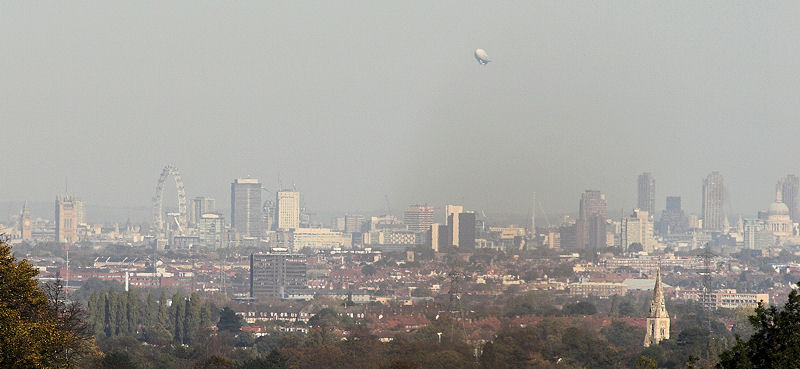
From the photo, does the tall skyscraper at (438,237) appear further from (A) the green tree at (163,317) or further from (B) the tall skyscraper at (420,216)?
(A) the green tree at (163,317)

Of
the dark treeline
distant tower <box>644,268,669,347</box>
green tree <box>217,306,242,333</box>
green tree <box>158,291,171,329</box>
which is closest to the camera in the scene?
distant tower <box>644,268,669,347</box>

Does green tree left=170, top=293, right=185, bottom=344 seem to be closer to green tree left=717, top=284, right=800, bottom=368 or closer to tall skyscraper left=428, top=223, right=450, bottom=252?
green tree left=717, top=284, right=800, bottom=368

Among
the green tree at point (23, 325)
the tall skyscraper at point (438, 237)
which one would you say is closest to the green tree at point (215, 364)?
the green tree at point (23, 325)

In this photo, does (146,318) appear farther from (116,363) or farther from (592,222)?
(592,222)

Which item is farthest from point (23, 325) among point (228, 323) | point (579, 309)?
point (579, 309)

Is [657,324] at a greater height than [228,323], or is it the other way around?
[657,324]

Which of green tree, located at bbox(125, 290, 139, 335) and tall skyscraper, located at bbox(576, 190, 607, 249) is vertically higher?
tall skyscraper, located at bbox(576, 190, 607, 249)

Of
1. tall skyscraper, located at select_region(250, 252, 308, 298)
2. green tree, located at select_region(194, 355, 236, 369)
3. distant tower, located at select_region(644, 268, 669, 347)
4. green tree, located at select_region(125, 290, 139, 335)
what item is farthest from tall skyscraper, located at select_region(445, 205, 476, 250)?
green tree, located at select_region(194, 355, 236, 369)

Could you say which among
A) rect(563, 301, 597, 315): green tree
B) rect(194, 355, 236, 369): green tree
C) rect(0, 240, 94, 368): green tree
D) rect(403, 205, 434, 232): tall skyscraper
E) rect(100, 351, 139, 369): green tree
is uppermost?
rect(403, 205, 434, 232): tall skyscraper

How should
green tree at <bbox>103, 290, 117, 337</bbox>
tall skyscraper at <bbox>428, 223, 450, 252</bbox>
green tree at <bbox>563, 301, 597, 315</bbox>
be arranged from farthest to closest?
tall skyscraper at <bbox>428, 223, 450, 252</bbox>
green tree at <bbox>563, 301, 597, 315</bbox>
green tree at <bbox>103, 290, 117, 337</bbox>

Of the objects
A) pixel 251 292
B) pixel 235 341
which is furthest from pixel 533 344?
pixel 251 292
